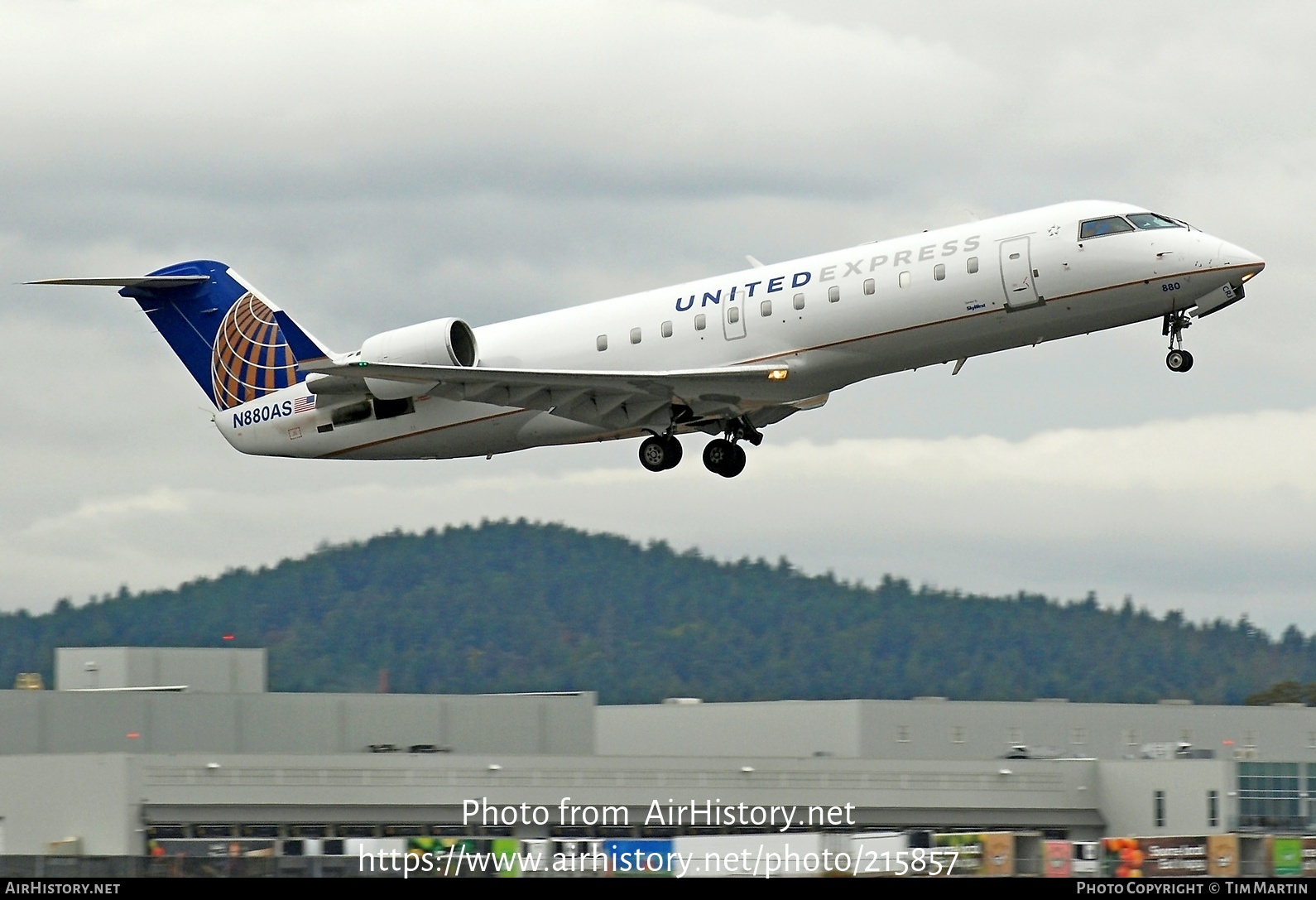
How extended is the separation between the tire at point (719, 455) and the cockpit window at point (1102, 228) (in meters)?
7.34

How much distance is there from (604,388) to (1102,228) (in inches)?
312

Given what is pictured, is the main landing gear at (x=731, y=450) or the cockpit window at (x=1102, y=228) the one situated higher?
the cockpit window at (x=1102, y=228)

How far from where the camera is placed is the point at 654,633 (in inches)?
4126

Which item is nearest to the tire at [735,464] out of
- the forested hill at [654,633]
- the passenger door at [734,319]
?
the passenger door at [734,319]

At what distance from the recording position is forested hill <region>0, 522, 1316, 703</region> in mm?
84688

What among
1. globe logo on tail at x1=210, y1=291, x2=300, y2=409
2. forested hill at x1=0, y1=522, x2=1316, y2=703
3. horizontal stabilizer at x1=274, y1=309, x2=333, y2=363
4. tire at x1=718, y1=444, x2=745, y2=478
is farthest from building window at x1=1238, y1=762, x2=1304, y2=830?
forested hill at x1=0, y1=522, x2=1316, y2=703

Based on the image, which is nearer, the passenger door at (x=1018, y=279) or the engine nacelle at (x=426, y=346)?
the passenger door at (x=1018, y=279)

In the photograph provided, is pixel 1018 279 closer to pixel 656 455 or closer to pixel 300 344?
pixel 656 455

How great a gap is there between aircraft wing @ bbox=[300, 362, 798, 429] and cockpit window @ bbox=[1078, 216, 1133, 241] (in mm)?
4872

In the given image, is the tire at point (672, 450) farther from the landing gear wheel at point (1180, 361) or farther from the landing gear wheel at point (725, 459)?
the landing gear wheel at point (1180, 361)

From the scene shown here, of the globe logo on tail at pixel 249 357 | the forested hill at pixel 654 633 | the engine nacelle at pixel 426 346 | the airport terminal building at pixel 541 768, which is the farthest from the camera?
the forested hill at pixel 654 633

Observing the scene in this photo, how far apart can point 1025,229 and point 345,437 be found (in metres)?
12.4

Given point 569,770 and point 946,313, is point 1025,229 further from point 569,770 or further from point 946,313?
point 569,770

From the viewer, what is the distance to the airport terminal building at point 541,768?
34.1 metres
